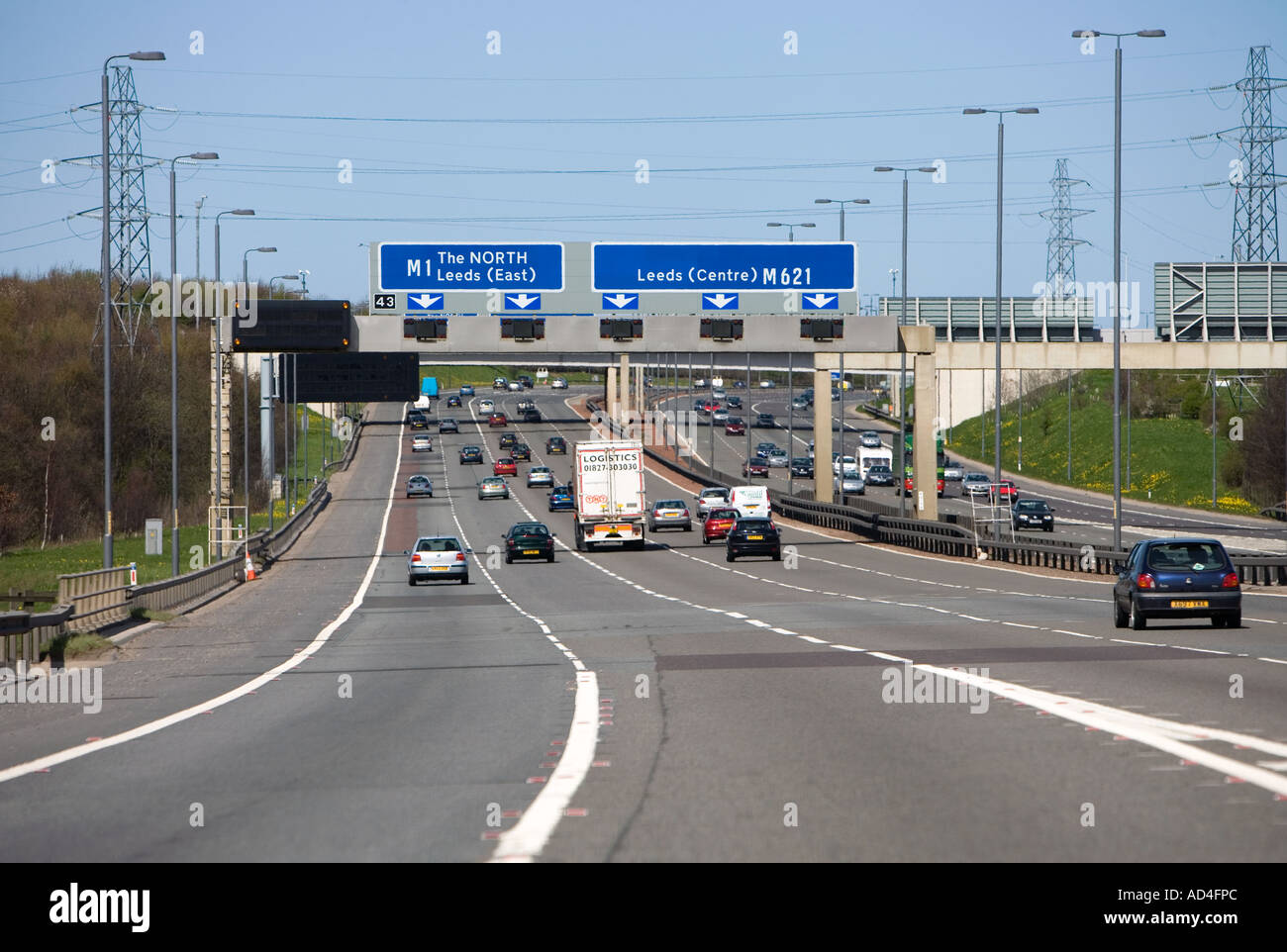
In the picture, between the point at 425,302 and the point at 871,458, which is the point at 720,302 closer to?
the point at 425,302

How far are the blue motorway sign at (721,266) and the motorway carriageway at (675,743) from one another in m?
21.1

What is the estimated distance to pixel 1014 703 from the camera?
14.8m

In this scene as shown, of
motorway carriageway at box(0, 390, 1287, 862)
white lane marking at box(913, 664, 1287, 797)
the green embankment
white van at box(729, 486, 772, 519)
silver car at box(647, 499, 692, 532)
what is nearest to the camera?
motorway carriageway at box(0, 390, 1287, 862)

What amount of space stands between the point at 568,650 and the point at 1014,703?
9.49 m

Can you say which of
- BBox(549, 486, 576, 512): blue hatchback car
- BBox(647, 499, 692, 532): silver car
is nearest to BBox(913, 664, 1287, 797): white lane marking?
BBox(647, 499, 692, 532): silver car

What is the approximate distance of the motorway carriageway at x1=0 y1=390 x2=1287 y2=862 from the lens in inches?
346

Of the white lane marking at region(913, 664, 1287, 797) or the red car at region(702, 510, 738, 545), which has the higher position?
the white lane marking at region(913, 664, 1287, 797)

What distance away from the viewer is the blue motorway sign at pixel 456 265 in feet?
161

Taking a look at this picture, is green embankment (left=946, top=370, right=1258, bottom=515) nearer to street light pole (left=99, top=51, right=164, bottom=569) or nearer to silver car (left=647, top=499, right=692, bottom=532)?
silver car (left=647, top=499, right=692, bottom=532)

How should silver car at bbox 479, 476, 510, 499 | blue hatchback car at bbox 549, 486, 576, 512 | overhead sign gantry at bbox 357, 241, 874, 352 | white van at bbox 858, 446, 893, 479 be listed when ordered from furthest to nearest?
1. white van at bbox 858, 446, 893, 479
2. silver car at bbox 479, 476, 510, 499
3. blue hatchback car at bbox 549, 486, 576, 512
4. overhead sign gantry at bbox 357, 241, 874, 352

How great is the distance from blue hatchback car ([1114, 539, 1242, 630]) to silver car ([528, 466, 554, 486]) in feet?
247
